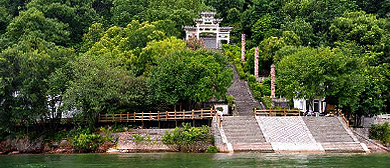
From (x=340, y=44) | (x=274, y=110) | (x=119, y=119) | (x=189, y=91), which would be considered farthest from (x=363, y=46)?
(x=119, y=119)

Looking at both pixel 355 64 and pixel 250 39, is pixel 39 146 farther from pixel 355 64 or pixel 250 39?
pixel 250 39

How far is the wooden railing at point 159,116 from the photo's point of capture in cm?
4916

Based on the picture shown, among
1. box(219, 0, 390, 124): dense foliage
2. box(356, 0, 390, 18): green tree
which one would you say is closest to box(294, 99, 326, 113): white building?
box(219, 0, 390, 124): dense foliage

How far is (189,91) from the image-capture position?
163ft

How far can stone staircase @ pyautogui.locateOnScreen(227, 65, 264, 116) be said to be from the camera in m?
54.6

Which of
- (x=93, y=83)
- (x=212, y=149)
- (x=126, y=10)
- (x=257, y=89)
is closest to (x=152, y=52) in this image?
(x=93, y=83)

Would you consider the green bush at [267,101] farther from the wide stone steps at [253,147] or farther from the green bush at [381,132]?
the wide stone steps at [253,147]

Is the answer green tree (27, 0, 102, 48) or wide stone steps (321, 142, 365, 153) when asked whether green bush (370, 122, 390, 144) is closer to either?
wide stone steps (321, 142, 365, 153)

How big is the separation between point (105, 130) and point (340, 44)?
26.5 metres

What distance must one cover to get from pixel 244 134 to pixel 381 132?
12.0 metres

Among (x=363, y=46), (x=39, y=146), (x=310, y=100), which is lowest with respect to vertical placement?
(x=39, y=146)

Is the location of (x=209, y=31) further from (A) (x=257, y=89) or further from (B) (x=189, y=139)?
(B) (x=189, y=139)

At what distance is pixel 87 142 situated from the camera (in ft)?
157

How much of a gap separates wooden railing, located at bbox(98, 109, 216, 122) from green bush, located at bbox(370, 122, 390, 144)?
12.9 m
